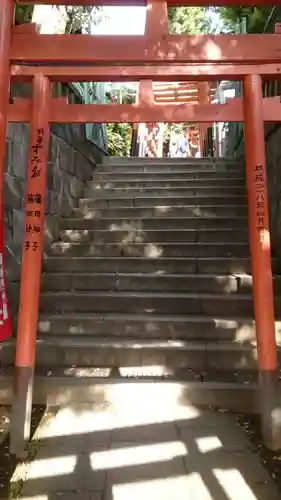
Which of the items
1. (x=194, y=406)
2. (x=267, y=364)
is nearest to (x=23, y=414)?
(x=194, y=406)

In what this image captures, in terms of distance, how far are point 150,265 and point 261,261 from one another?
8.46ft

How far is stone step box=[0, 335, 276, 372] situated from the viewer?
14.7 feet

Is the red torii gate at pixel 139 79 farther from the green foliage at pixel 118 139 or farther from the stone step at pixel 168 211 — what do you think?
the green foliage at pixel 118 139

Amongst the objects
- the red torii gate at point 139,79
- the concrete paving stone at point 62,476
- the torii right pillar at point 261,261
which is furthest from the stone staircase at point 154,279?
the concrete paving stone at point 62,476

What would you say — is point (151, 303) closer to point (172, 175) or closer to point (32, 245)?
point (32, 245)

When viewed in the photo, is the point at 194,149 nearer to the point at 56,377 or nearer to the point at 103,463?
the point at 56,377

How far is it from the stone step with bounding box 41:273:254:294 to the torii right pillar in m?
1.89

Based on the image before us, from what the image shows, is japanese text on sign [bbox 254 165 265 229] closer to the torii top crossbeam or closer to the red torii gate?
the red torii gate

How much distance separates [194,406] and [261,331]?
1030 mm

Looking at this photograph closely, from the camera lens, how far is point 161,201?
7.38m

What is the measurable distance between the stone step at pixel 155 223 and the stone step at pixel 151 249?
48cm

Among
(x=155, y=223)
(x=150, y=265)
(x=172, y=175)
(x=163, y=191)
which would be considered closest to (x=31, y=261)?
(x=150, y=265)

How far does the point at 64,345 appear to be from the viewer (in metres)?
4.62

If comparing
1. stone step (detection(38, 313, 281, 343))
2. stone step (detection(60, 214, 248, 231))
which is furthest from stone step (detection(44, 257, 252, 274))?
stone step (detection(38, 313, 281, 343))
